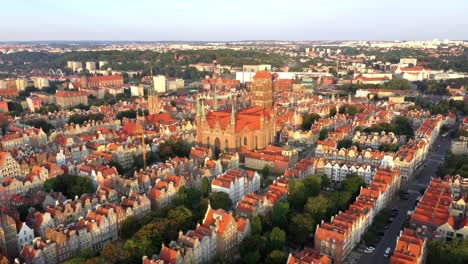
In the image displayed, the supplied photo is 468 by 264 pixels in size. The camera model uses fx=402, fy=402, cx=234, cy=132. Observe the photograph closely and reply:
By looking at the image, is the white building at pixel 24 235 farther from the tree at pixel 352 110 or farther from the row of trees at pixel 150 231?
the tree at pixel 352 110

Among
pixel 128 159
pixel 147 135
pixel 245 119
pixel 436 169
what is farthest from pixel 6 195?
pixel 436 169

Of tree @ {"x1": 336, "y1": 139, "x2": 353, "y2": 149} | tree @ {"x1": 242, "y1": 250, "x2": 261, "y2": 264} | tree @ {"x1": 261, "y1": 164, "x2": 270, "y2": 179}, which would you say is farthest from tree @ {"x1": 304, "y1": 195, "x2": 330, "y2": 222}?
tree @ {"x1": 336, "y1": 139, "x2": 353, "y2": 149}

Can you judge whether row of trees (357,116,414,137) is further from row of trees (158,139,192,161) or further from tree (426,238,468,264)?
tree (426,238,468,264)

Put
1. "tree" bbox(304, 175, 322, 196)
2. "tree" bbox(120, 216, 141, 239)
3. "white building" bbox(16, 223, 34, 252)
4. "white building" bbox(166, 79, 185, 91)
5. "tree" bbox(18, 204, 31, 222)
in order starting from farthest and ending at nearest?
"white building" bbox(166, 79, 185, 91)
"tree" bbox(304, 175, 322, 196)
"tree" bbox(18, 204, 31, 222)
"tree" bbox(120, 216, 141, 239)
"white building" bbox(16, 223, 34, 252)

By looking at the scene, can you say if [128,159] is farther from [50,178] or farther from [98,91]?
[98,91]

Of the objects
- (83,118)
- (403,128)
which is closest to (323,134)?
(403,128)

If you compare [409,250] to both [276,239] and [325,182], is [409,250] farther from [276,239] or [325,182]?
[325,182]

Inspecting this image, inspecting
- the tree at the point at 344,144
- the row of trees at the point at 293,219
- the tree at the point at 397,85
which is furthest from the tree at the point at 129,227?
the tree at the point at 397,85
